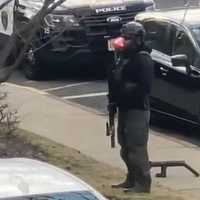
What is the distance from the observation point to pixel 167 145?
1161 cm

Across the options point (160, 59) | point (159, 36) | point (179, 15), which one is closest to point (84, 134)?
point (160, 59)

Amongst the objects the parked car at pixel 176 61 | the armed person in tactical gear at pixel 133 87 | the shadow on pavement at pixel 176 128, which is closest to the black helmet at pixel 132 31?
the armed person in tactical gear at pixel 133 87

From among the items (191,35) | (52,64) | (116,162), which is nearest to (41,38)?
(52,64)

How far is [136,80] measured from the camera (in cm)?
836

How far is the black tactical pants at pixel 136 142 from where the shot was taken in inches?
332

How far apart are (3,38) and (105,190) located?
9.23m

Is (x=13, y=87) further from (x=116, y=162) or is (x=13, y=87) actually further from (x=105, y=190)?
(x=105, y=190)

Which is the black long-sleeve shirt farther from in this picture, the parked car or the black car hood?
the black car hood

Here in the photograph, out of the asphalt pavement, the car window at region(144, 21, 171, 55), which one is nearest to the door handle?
the car window at region(144, 21, 171, 55)

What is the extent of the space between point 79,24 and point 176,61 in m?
5.02

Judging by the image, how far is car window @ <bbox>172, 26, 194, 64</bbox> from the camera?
40.1 ft

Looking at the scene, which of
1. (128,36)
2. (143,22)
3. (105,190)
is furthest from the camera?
(143,22)

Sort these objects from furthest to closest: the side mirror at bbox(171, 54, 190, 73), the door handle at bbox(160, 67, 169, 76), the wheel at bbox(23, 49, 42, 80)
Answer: the wheel at bbox(23, 49, 42, 80), the door handle at bbox(160, 67, 169, 76), the side mirror at bbox(171, 54, 190, 73)

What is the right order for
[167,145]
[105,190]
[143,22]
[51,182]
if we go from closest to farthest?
1. [51,182]
2. [105,190]
3. [167,145]
4. [143,22]
